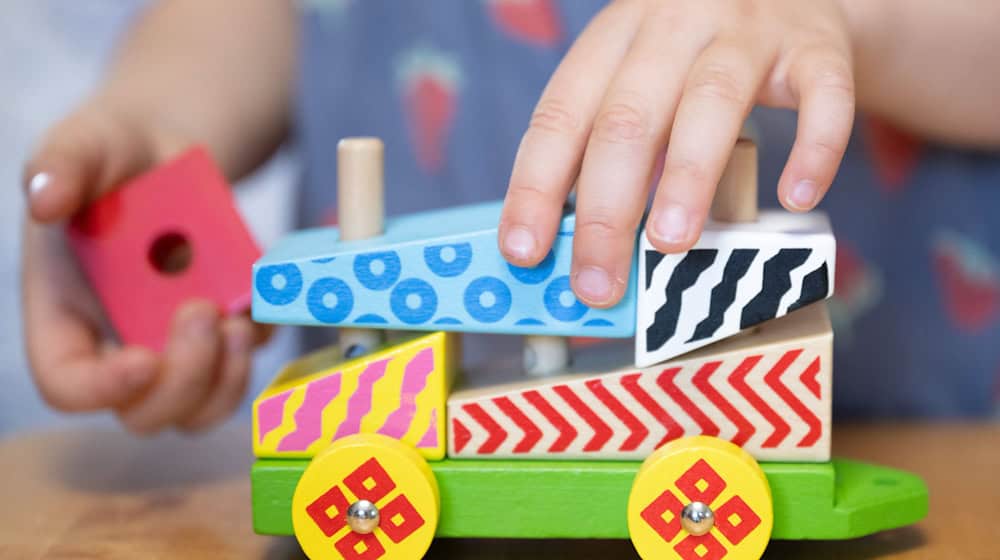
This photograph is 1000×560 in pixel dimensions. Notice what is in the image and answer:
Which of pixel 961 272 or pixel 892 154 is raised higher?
pixel 892 154

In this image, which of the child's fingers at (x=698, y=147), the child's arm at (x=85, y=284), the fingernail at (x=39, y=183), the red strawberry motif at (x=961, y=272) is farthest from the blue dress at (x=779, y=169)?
the child's fingers at (x=698, y=147)

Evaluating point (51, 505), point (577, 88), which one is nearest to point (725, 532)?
point (577, 88)

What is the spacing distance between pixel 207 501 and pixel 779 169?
0.63 meters

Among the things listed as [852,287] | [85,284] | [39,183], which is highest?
[39,183]

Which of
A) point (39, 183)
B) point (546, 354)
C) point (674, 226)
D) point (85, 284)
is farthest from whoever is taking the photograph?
point (85, 284)

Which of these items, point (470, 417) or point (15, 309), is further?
point (15, 309)

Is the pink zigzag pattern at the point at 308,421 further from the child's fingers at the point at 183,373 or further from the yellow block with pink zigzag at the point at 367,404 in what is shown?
the child's fingers at the point at 183,373

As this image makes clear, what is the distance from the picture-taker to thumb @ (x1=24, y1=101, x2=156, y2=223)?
77 cm

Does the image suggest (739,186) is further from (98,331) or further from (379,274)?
(98,331)

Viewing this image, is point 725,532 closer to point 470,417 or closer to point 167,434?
point 470,417

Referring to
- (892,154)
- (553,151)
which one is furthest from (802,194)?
(892,154)

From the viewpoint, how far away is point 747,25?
60 cm

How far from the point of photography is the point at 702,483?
56cm

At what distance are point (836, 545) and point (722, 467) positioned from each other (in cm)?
11
